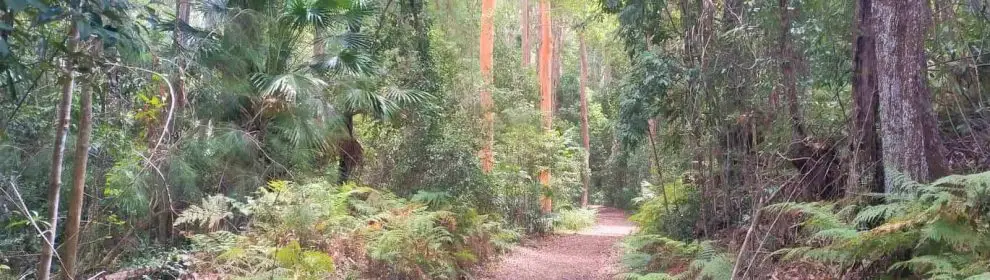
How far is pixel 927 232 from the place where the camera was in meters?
4.11

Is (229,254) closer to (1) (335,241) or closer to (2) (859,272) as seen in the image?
(1) (335,241)

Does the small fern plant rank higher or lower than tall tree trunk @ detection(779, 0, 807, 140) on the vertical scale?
lower

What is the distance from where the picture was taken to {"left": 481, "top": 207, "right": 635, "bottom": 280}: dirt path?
33.2 feet

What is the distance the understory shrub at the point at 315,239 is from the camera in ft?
20.7

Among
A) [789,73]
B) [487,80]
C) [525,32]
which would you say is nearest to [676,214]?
[789,73]

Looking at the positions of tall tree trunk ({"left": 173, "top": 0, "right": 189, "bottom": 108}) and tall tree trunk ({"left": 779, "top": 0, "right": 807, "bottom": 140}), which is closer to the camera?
tall tree trunk ({"left": 173, "top": 0, "right": 189, "bottom": 108})

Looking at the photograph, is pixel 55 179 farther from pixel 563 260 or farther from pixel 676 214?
pixel 563 260

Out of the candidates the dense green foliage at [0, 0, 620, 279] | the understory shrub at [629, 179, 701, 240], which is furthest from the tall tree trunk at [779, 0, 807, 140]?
the dense green foliage at [0, 0, 620, 279]

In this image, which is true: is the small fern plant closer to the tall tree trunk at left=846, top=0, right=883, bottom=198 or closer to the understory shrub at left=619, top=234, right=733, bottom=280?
the tall tree trunk at left=846, top=0, right=883, bottom=198

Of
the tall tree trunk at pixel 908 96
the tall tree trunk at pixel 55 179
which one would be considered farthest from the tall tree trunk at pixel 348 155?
the tall tree trunk at pixel 908 96

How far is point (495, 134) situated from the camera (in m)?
15.5

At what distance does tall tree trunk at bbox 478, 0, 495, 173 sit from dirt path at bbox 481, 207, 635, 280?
208 cm

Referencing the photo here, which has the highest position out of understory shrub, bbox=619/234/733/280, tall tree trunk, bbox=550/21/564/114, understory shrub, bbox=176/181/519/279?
tall tree trunk, bbox=550/21/564/114

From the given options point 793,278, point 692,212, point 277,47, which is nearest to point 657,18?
point 692,212
